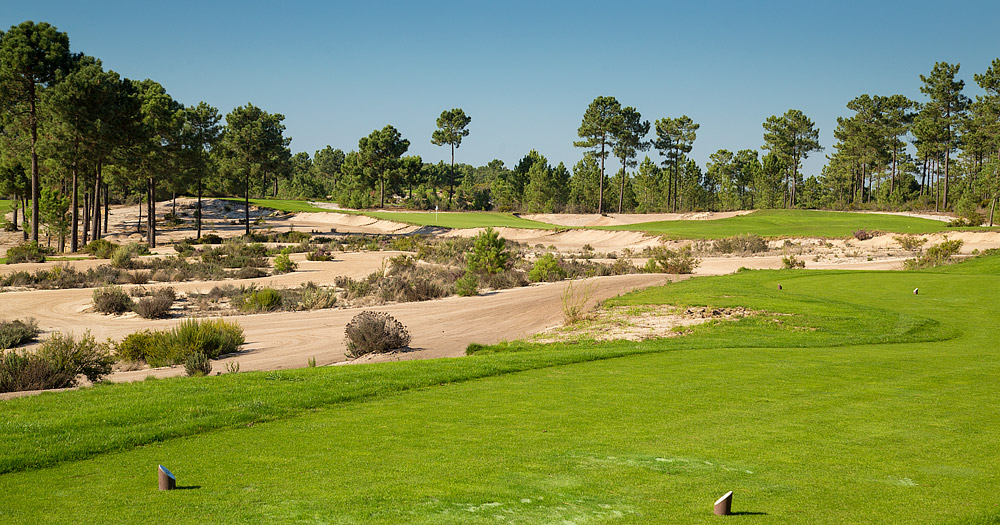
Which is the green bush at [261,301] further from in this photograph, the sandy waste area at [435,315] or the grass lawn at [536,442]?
the grass lawn at [536,442]

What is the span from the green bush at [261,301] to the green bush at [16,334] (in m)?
7.01

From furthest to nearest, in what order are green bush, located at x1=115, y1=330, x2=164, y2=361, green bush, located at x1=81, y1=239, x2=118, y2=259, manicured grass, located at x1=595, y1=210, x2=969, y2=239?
manicured grass, located at x1=595, y1=210, x2=969, y2=239 → green bush, located at x1=81, y1=239, x2=118, y2=259 → green bush, located at x1=115, y1=330, x2=164, y2=361

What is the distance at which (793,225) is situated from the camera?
2435 inches

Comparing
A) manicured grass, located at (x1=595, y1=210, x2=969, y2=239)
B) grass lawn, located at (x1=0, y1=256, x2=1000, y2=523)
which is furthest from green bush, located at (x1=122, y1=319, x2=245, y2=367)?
manicured grass, located at (x1=595, y1=210, x2=969, y2=239)

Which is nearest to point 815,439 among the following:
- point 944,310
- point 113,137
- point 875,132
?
point 944,310

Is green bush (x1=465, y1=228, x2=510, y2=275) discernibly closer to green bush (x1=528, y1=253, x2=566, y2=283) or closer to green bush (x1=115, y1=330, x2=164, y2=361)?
green bush (x1=528, y1=253, x2=566, y2=283)

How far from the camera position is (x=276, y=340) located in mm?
18922

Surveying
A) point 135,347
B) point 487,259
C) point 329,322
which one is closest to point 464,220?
point 487,259

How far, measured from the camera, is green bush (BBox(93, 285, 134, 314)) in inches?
944

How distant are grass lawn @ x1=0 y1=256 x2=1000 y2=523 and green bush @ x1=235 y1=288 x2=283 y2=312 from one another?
47.2ft

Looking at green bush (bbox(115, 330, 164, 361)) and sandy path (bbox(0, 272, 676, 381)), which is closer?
green bush (bbox(115, 330, 164, 361))

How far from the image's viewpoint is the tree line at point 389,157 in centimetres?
4622

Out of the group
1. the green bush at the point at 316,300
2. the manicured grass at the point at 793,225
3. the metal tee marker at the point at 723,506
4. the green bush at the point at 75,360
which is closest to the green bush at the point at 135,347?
the green bush at the point at 75,360

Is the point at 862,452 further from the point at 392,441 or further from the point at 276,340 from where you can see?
the point at 276,340
